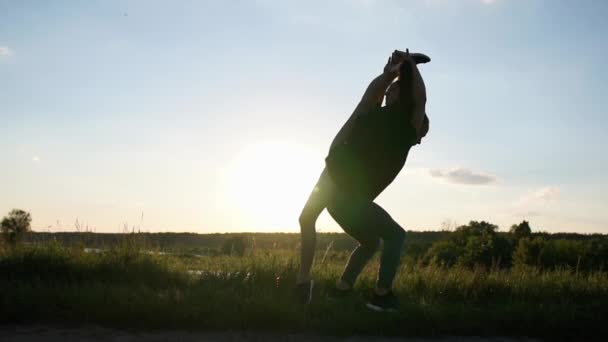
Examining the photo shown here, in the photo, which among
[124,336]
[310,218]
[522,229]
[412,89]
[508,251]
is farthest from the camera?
[522,229]

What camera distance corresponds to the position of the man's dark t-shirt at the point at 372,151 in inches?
169

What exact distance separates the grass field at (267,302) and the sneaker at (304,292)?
0.07m

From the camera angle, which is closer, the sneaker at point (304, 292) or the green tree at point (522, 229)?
the sneaker at point (304, 292)

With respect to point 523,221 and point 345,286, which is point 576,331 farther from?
point 523,221

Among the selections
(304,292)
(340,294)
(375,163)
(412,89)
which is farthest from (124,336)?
(412,89)

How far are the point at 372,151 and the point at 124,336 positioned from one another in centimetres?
236

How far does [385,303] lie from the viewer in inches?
170

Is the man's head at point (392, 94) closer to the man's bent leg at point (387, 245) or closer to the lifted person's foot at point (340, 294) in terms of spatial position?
the man's bent leg at point (387, 245)

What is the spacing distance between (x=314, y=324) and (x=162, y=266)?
3.04m

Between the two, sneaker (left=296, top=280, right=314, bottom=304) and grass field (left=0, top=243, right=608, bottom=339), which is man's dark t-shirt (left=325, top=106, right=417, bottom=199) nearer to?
sneaker (left=296, top=280, right=314, bottom=304)

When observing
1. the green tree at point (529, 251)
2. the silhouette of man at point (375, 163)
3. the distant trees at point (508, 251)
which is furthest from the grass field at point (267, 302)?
the green tree at point (529, 251)

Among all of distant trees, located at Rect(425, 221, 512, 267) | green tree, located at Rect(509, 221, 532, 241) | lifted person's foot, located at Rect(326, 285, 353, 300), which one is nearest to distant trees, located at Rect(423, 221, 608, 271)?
distant trees, located at Rect(425, 221, 512, 267)

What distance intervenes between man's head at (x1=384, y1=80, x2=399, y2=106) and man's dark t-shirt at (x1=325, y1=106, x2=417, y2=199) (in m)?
0.07

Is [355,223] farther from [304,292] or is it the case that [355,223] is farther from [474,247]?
[474,247]
